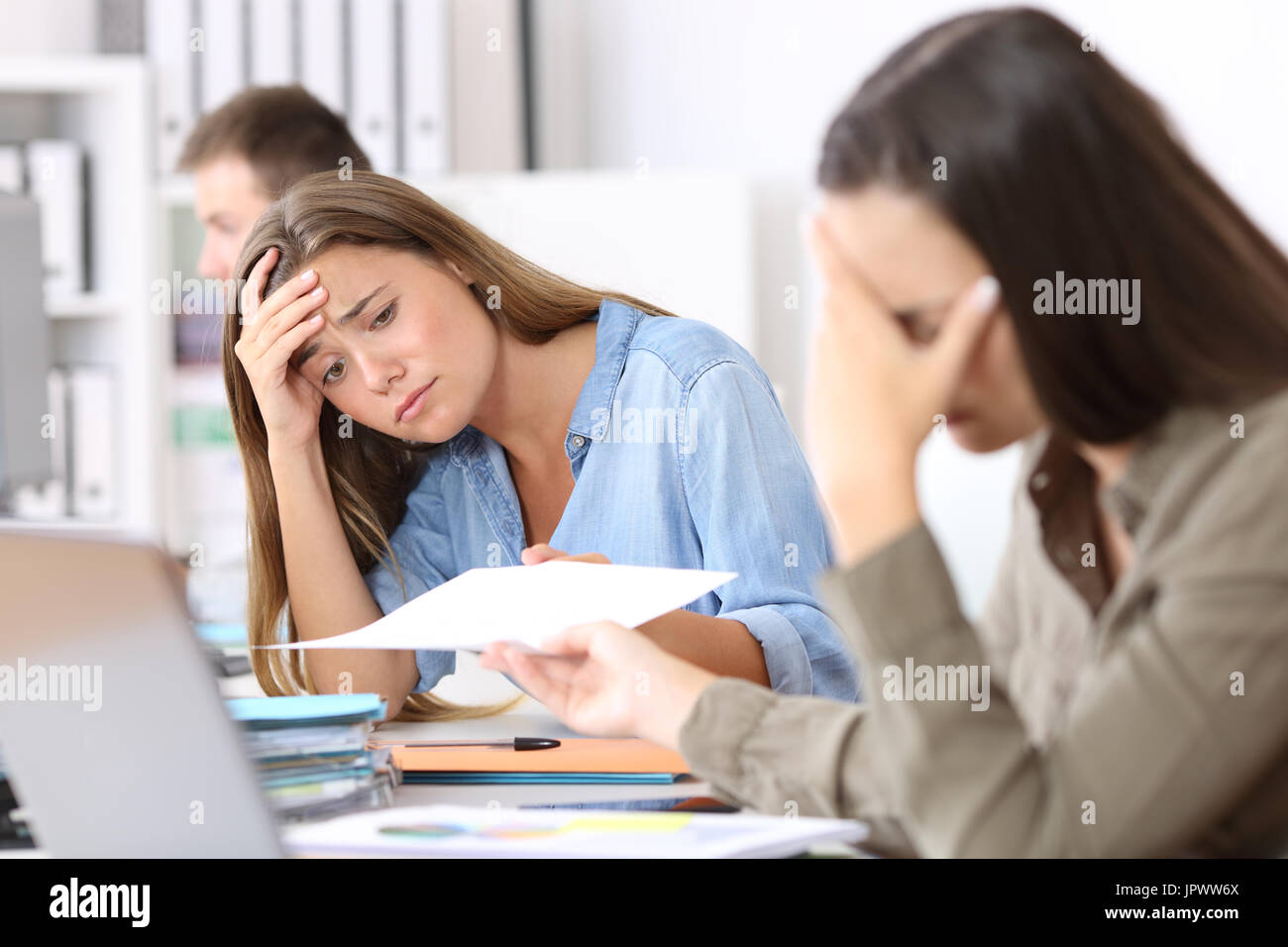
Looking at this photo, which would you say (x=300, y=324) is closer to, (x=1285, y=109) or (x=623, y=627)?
(x=623, y=627)

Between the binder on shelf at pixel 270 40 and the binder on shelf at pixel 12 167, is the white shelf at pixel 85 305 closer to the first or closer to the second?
the binder on shelf at pixel 12 167

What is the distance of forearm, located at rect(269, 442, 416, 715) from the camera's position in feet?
4.70

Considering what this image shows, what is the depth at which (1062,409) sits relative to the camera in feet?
2.11

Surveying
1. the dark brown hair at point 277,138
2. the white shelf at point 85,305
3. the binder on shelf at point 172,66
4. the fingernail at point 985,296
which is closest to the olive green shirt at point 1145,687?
the fingernail at point 985,296

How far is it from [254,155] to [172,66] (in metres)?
1.00

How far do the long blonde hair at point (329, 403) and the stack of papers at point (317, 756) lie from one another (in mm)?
464

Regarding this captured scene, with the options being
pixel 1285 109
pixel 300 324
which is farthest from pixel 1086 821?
pixel 1285 109

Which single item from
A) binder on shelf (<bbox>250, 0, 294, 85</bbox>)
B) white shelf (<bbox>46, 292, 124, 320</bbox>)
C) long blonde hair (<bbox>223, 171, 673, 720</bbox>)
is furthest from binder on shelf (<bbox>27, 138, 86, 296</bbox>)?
long blonde hair (<bbox>223, 171, 673, 720</bbox>)

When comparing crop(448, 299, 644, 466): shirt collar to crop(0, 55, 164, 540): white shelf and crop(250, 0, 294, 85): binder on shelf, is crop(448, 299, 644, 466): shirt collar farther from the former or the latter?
crop(250, 0, 294, 85): binder on shelf

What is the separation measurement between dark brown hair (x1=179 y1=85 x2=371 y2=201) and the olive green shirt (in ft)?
5.96

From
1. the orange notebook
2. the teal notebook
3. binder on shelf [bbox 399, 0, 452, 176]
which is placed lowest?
the orange notebook

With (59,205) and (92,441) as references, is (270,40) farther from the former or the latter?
(92,441)

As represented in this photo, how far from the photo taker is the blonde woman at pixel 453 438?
1344 millimetres
